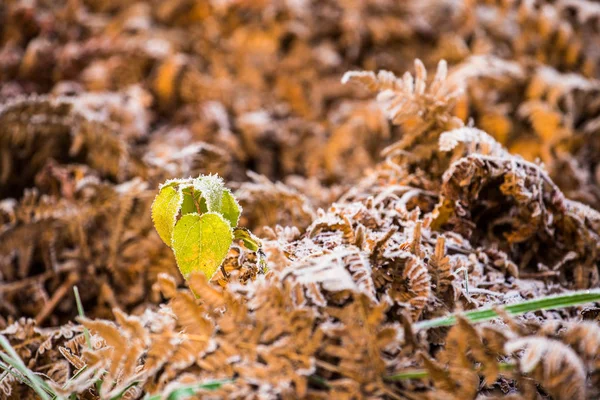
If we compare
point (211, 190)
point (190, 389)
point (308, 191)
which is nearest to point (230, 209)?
point (211, 190)

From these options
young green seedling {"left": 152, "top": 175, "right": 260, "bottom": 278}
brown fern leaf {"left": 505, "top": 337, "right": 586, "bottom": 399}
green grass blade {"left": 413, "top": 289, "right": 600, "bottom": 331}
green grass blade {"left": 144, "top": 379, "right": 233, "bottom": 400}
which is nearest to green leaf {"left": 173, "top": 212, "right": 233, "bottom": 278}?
young green seedling {"left": 152, "top": 175, "right": 260, "bottom": 278}

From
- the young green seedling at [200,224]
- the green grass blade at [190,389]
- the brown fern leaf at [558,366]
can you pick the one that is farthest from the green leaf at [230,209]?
the brown fern leaf at [558,366]

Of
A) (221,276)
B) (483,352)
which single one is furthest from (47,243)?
(483,352)

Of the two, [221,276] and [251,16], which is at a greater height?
[251,16]

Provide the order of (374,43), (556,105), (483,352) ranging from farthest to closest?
(374,43), (556,105), (483,352)

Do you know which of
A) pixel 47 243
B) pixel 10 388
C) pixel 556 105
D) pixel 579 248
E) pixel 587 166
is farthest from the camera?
pixel 556 105

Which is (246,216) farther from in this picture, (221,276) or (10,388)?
(10,388)
